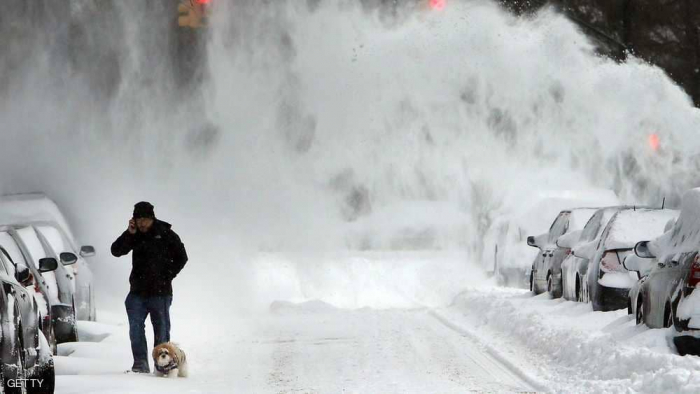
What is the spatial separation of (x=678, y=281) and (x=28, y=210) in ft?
30.6

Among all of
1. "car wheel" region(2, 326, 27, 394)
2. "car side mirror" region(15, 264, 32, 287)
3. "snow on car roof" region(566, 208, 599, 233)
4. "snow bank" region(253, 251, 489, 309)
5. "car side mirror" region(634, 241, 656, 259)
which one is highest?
"car side mirror" region(15, 264, 32, 287)

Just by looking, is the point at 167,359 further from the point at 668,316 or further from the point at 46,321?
the point at 668,316

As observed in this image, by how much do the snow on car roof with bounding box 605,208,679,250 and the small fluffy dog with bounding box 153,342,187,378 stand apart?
6.01m

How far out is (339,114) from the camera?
33.3 m

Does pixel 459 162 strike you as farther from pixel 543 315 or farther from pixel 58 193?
pixel 543 315

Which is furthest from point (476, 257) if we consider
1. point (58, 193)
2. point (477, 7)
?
point (58, 193)

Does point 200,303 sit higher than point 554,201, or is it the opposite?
point 554,201

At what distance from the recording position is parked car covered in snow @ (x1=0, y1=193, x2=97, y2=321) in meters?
14.4

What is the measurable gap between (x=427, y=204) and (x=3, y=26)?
1129 centimetres

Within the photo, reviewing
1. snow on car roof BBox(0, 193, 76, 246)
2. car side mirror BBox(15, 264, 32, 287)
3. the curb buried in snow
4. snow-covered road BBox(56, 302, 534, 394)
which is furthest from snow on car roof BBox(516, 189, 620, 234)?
Answer: car side mirror BBox(15, 264, 32, 287)

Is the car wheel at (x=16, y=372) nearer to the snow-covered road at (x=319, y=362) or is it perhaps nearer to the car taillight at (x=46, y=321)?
the snow-covered road at (x=319, y=362)

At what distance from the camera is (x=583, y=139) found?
30.0 meters

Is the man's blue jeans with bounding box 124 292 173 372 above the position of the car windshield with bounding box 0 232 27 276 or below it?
below

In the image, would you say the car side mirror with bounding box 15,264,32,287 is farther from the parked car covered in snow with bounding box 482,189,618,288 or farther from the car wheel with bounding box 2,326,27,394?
the parked car covered in snow with bounding box 482,189,618,288
